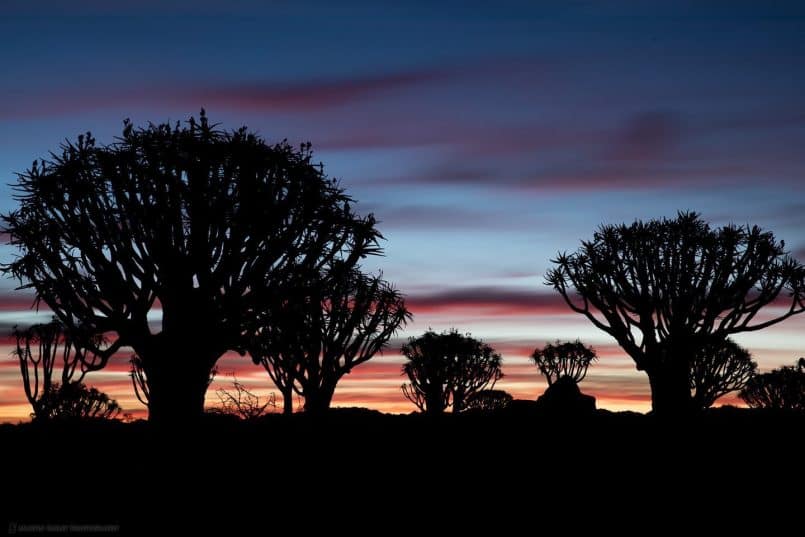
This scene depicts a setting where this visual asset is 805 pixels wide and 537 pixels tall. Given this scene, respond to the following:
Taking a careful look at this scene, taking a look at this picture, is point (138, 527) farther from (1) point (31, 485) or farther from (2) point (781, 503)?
(2) point (781, 503)

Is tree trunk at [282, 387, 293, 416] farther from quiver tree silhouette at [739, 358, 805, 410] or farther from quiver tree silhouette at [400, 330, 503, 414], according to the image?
quiver tree silhouette at [739, 358, 805, 410]

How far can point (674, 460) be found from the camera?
14758 millimetres

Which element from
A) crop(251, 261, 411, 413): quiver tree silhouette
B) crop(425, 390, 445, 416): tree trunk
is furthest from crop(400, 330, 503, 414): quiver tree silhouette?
crop(251, 261, 411, 413): quiver tree silhouette

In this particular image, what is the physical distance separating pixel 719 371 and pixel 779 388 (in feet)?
46.0

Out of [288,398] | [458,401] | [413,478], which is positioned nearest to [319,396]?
[288,398]

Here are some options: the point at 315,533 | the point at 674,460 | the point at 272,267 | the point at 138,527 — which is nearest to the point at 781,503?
the point at 674,460

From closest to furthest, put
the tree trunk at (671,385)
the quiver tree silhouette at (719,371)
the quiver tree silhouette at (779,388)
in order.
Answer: the tree trunk at (671,385), the quiver tree silhouette at (719,371), the quiver tree silhouette at (779,388)

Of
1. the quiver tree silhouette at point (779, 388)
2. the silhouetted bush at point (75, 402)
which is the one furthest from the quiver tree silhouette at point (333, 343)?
the quiver tree silhouette at point (779, 388)

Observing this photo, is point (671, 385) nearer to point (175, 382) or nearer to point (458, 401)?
point (175, 382)

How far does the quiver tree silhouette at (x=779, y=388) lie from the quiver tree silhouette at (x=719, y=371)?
8460 millimetres

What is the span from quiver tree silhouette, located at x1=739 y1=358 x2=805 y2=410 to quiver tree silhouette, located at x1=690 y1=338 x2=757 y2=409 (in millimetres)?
8460

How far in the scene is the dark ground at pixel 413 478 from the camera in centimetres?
1174

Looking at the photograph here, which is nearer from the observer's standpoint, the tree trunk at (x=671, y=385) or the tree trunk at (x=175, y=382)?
the tree trunk at (x=175, y=382)

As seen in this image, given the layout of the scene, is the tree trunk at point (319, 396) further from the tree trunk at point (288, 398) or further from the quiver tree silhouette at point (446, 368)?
the quiver tree silhouette at point (446, 368)
